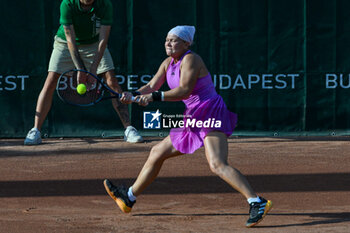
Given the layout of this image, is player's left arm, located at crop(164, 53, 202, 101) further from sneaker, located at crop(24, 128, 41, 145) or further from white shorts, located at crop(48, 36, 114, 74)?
sneaker, located at crop(24, 128, 41, 145)

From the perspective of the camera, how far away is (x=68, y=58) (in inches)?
321

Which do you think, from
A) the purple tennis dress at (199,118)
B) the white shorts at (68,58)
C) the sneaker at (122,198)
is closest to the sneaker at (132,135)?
the white shorts at (68,58)

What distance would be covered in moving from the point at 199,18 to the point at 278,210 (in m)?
4.11

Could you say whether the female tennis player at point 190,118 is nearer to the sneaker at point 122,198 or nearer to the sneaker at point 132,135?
the sneaker at point 122,198

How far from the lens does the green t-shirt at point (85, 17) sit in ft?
25.4

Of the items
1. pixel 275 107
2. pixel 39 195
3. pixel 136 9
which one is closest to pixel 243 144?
pixel 275 107

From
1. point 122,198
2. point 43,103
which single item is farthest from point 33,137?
point 122,198

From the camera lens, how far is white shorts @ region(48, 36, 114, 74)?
805 cm

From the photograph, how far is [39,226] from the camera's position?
473 cm

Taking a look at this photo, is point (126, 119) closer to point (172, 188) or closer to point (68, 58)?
point (68, 58)

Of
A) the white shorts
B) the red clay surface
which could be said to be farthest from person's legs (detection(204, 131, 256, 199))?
the white shorts

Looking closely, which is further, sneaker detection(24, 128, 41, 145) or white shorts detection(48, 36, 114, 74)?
sneaker detection(24, 128, 41, 145)

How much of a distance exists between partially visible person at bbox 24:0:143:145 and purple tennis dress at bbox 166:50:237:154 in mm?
2841

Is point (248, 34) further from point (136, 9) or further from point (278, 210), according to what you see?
point (278, 210)
